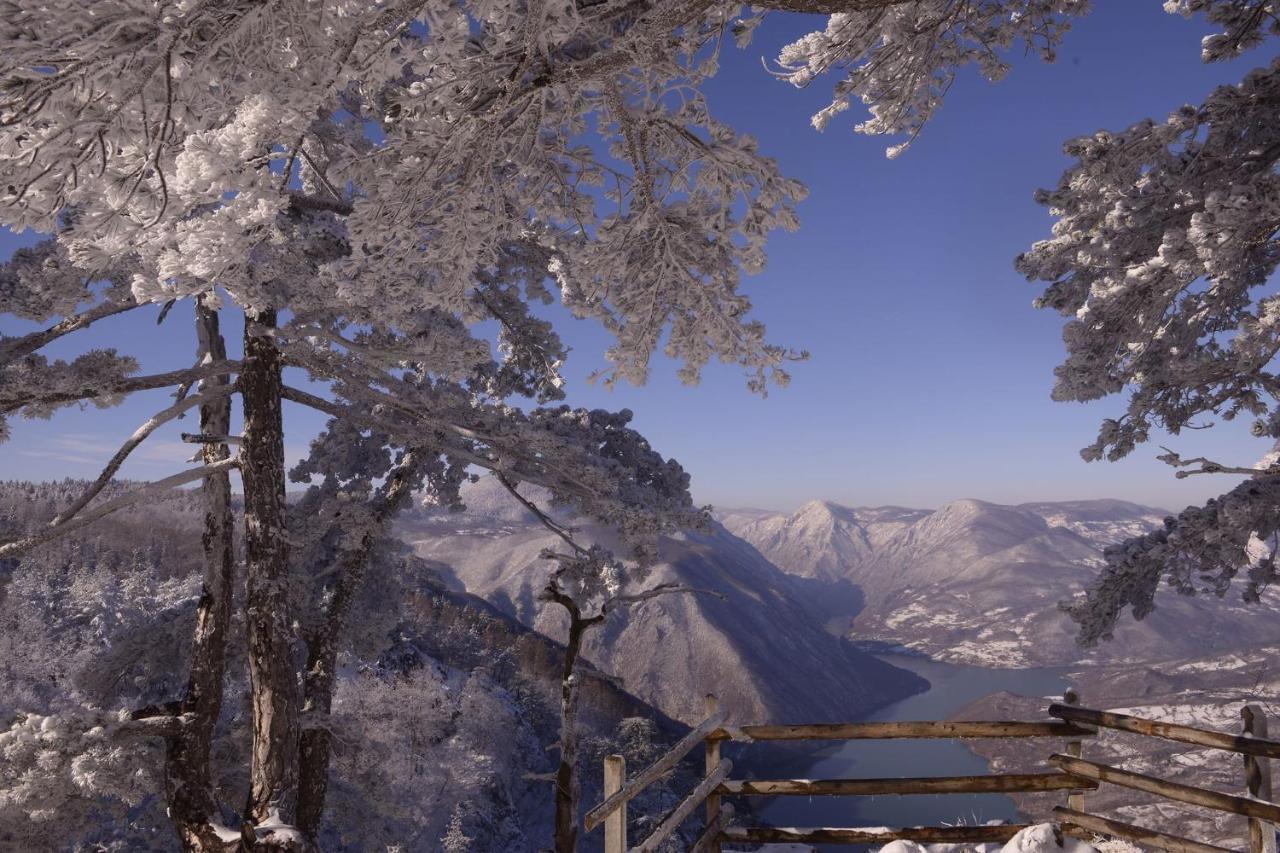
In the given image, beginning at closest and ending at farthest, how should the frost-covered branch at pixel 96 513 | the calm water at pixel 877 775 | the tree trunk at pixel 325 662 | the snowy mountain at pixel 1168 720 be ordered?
the frost-covered branch at pixel 96 513 < the tree trunk at pixel 325 662 < the snowy mountain at pixel 1168 720 < the calm water at pixel 877 775

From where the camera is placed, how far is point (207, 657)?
22.3ft

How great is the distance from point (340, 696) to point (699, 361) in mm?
33594

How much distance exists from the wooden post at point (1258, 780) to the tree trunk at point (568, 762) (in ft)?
22.6

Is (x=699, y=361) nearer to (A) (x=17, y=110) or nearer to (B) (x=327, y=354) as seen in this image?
(A) (x=17, y=110)

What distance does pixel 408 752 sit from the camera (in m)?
28.9

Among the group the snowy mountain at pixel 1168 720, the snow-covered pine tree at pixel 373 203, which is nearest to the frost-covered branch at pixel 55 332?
the snow-covered pine tree at pixel 373 203

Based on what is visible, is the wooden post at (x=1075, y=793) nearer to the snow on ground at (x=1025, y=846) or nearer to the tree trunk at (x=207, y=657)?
the snow on ground at (x=1025, y=846)

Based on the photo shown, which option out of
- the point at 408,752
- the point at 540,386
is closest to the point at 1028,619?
the point at 408,752

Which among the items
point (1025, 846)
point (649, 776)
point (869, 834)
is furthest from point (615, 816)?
point (1025, 846)

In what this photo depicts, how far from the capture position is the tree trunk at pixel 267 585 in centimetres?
612

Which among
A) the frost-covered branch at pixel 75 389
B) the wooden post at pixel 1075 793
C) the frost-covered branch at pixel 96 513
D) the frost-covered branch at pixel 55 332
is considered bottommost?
the wooden post at pixel 1075 793

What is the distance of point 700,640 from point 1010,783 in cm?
12198

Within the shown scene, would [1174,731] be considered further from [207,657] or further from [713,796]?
[207,657]

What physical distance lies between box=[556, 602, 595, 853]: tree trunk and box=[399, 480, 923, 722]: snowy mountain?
292 ft
